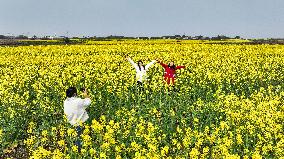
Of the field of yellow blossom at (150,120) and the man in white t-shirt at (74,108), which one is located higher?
the man in white t-shirt at (74,108)

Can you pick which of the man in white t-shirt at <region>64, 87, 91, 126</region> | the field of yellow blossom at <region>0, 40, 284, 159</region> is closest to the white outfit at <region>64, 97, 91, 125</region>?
the man in white t-shirt at <region>64, 87, 91, 126</region>

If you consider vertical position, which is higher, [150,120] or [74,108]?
[74,108]

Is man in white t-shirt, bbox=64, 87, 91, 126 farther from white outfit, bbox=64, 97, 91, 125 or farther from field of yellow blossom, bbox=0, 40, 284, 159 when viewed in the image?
field of yellow blossom, bbox=0, 40, 284, 159

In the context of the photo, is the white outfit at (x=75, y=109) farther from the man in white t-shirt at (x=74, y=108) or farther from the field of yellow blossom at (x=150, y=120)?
the field of yellow blossom at (x=150, y=120)

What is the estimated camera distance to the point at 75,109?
38.5 feet

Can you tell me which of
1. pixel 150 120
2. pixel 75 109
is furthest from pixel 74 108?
pixel 150 120

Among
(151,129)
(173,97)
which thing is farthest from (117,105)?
(151,129)

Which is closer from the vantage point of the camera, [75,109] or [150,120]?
[75,109]

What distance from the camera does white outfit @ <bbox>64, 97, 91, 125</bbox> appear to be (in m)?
11.7

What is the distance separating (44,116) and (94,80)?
5082 mm

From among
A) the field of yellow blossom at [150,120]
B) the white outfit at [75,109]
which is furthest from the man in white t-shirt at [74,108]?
the field of yellow blossom at [150,120]

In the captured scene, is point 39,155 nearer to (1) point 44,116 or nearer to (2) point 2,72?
(1) point 44,116

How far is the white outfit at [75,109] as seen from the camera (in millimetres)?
11695

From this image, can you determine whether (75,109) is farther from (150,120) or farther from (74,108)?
(150,120)
